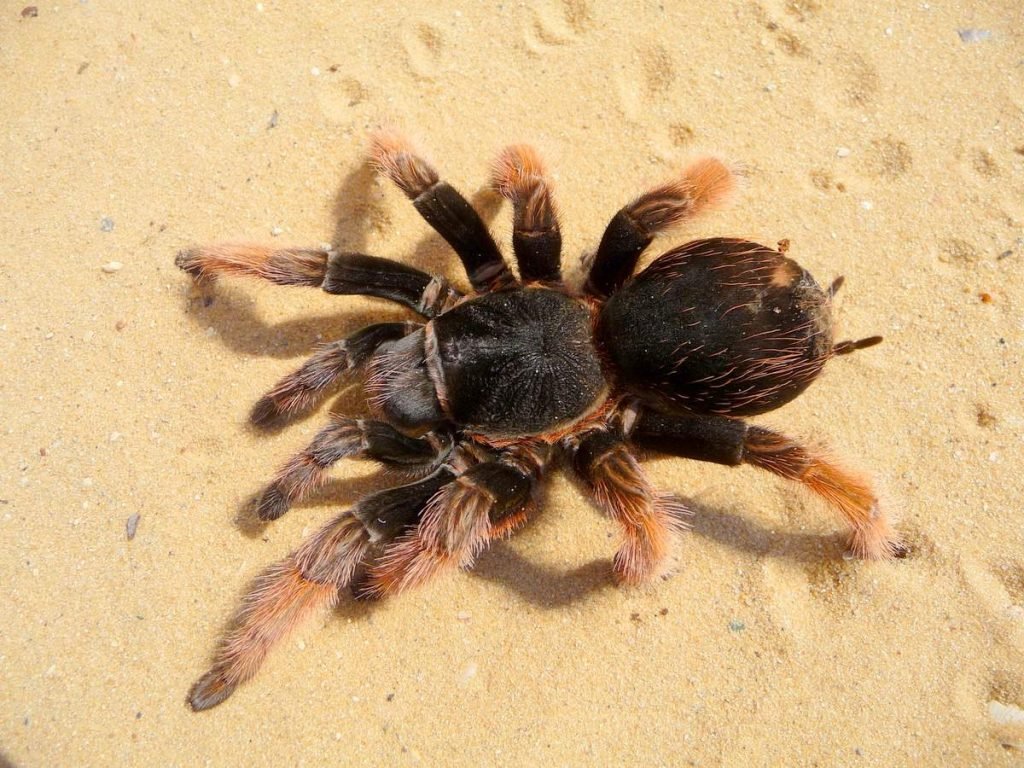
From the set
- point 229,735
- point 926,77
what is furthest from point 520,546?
point 926,77

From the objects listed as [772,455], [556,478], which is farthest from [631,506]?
[556,478]

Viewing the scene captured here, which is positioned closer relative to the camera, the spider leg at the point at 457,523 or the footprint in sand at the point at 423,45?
the spider leg at the point at 457,523

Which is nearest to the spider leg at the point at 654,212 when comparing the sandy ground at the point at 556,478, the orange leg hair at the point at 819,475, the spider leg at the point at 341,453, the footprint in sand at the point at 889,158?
the sandy ground at the point at 556,478

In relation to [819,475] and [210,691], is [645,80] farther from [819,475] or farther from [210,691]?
[210,691]

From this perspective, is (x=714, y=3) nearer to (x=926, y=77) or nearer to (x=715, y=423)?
(x=926, y=77)

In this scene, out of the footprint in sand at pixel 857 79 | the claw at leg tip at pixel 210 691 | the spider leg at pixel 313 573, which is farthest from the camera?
the footprint in sand at pixel 857 79

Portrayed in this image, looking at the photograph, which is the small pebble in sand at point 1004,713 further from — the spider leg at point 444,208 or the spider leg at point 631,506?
the spider leg at point 444,208
